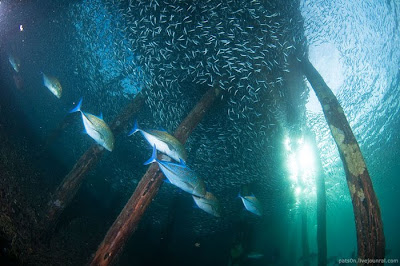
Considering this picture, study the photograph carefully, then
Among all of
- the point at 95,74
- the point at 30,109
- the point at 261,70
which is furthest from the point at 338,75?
the point at 30,109

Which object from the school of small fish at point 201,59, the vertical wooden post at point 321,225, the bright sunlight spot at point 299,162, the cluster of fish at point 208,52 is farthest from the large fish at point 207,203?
the bright sunlight spot at point 299,162

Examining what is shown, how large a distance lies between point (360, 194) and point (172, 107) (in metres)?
5.71

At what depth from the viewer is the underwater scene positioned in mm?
3537

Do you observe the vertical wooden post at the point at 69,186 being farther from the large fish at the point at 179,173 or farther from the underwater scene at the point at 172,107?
the large fish at the point at 179,173

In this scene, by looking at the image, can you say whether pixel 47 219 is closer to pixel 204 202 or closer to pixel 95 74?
pixel 204 202

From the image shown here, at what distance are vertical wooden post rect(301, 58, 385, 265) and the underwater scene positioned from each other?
0.07 feet

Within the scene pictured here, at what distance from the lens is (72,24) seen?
828 centimetres

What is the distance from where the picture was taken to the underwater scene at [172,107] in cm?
354

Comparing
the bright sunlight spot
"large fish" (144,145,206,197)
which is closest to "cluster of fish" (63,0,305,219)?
the bright sunlight spot

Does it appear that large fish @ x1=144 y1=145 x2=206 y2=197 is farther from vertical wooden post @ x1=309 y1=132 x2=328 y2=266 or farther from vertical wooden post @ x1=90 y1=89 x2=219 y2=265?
vertical wooden post @ x1=309 y1=132 x2=328 y2=266

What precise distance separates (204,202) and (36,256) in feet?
10.4

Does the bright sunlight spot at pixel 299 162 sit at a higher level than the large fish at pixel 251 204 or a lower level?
higher

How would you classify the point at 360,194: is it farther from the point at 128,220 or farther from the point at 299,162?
the point at 299,162

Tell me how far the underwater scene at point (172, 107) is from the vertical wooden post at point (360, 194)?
2 centimetres
